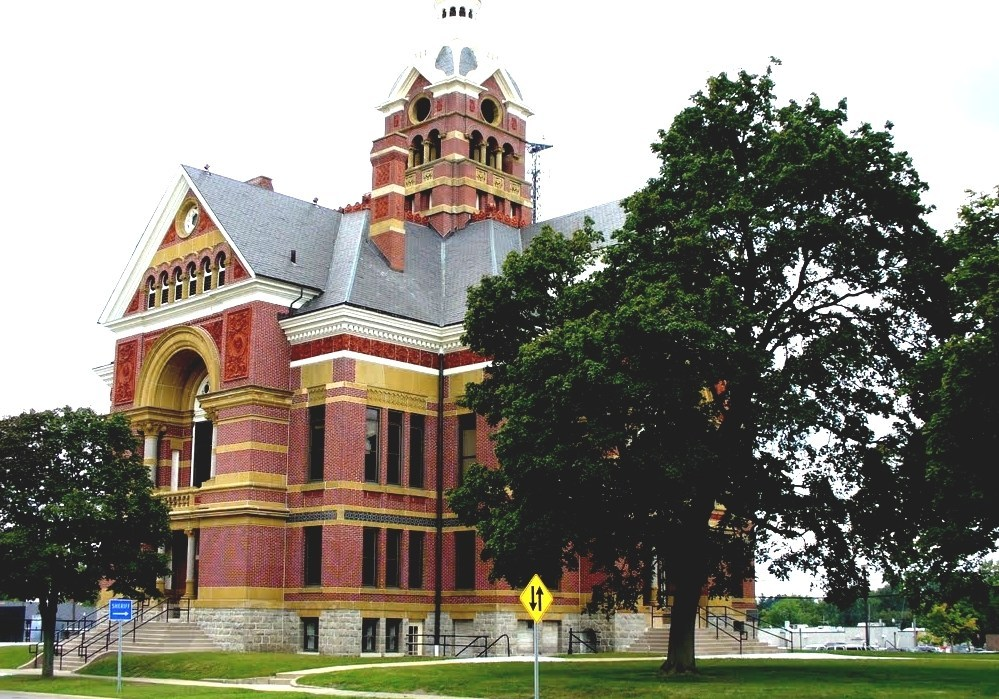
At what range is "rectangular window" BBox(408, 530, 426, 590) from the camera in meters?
44.7

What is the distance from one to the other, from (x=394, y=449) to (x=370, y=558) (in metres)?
4.11

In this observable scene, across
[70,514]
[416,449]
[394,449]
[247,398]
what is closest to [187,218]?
[247,398]

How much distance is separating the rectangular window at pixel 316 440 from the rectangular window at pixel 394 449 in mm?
2451

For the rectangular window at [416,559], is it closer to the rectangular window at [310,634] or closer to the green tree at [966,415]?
the rectangular window at [310,634]

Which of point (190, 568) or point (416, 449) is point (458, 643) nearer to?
point (416, 449)

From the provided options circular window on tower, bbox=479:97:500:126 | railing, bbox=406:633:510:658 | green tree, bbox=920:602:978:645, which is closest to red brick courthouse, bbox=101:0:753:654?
railing, bbox=406:633:510:658

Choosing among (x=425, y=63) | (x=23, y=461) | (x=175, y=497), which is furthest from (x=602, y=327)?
(x=425, y=63)

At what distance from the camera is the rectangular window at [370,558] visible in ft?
142

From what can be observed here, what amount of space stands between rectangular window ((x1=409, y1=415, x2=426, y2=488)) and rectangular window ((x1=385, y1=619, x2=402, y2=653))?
5.07 metres

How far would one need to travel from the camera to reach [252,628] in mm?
42062

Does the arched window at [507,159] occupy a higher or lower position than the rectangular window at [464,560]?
higher

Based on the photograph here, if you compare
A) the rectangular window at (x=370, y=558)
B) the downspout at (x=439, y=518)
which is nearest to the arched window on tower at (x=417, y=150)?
the downspout at (x=439, y=518)

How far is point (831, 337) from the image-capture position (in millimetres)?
30594

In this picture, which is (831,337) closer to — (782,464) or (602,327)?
(782,464)
